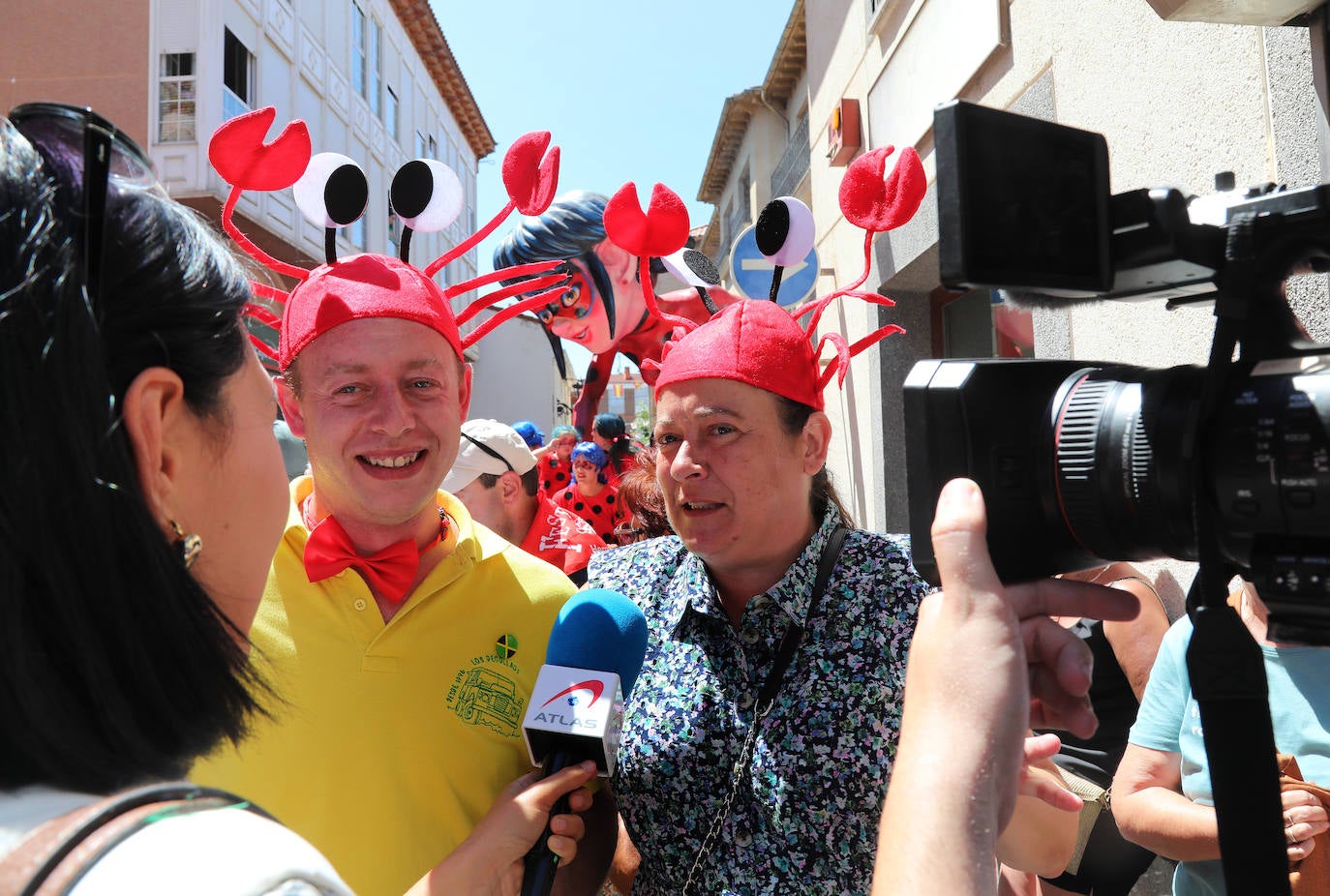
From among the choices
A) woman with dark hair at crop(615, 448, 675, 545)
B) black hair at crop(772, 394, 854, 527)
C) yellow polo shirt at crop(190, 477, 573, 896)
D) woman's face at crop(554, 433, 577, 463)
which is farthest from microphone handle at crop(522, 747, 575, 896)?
woman's face at crop(554, 433, 577, 463)

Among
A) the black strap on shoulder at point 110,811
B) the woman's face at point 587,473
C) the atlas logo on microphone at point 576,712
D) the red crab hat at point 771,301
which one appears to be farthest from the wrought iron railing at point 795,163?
the black strap on shoulder at point 110,811

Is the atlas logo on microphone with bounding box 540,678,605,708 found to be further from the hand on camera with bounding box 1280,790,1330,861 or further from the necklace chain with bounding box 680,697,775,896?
the hand on camera with bounding box 1280,790,1330,861

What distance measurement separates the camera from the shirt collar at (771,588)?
6.29ft

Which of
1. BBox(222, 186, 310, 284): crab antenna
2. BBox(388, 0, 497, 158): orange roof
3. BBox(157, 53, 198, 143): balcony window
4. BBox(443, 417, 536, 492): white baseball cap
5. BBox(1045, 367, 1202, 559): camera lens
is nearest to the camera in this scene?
BBox(1045, 367, 1202, 559): camera lens

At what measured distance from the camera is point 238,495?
1041 mm

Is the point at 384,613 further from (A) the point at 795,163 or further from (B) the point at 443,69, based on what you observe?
(B) the point at 443,69

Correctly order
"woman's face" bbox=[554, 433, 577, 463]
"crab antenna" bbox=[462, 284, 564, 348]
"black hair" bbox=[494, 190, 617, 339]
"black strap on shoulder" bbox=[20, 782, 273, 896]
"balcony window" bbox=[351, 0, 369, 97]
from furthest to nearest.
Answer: "balcony window" bbox=[351, 0, 369, 97], "woman's face" bbox=[554, 433, 577, 463], "black hair" bbox=[494, 190, 617, 339], "crab antenna" bbox=[462, 284, 564, 348], "black strap on shoulder" bbox=[20, 782, 273, 896]

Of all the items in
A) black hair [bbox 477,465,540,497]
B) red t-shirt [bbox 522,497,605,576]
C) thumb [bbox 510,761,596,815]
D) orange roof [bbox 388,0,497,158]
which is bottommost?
thumb [bbox 510,761,596,815]

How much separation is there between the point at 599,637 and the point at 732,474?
529 millimetres

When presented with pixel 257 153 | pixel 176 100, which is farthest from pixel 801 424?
pixel 176 100

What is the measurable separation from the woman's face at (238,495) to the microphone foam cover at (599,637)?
2.12ft

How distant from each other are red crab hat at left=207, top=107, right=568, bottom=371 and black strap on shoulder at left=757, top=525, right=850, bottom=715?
94 centimetres

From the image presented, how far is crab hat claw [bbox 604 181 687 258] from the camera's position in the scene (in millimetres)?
2504

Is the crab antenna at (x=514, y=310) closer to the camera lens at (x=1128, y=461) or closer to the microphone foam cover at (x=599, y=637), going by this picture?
the microphone foam cover at (x=599, y=637)
